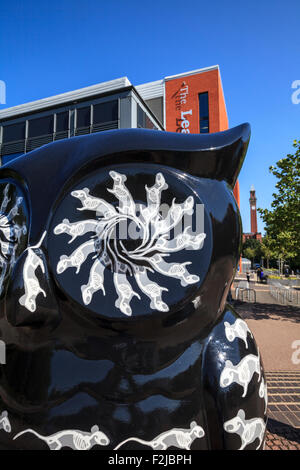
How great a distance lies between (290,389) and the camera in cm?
435

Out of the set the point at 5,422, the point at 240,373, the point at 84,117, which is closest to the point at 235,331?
the point at 240,373

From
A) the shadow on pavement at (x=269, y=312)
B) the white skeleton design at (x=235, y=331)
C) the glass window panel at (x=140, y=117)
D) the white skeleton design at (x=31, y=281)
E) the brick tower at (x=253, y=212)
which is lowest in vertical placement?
the shadow on pavement at (x=269, y=312)

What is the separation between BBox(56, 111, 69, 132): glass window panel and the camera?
14.6 metres

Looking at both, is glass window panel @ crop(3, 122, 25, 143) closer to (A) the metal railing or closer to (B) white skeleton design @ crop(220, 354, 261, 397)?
(A) the metal railing

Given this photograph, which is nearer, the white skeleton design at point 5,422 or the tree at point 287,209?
the white skeleton design at point 5,422

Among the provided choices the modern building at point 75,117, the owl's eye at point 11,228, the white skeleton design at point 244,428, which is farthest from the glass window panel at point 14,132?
the white skeleton design at point 244,428

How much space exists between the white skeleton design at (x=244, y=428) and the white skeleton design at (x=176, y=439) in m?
0.11

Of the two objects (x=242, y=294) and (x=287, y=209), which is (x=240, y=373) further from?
(x=242, y=294)

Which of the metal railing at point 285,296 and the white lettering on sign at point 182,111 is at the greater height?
the white lettering on sign at point 182,111

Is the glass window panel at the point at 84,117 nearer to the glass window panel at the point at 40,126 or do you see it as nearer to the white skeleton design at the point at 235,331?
the glass window panel at the point at 40,126

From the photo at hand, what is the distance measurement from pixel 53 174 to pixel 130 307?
639mm

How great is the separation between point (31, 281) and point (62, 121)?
15283mm

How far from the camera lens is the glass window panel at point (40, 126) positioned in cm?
1504
